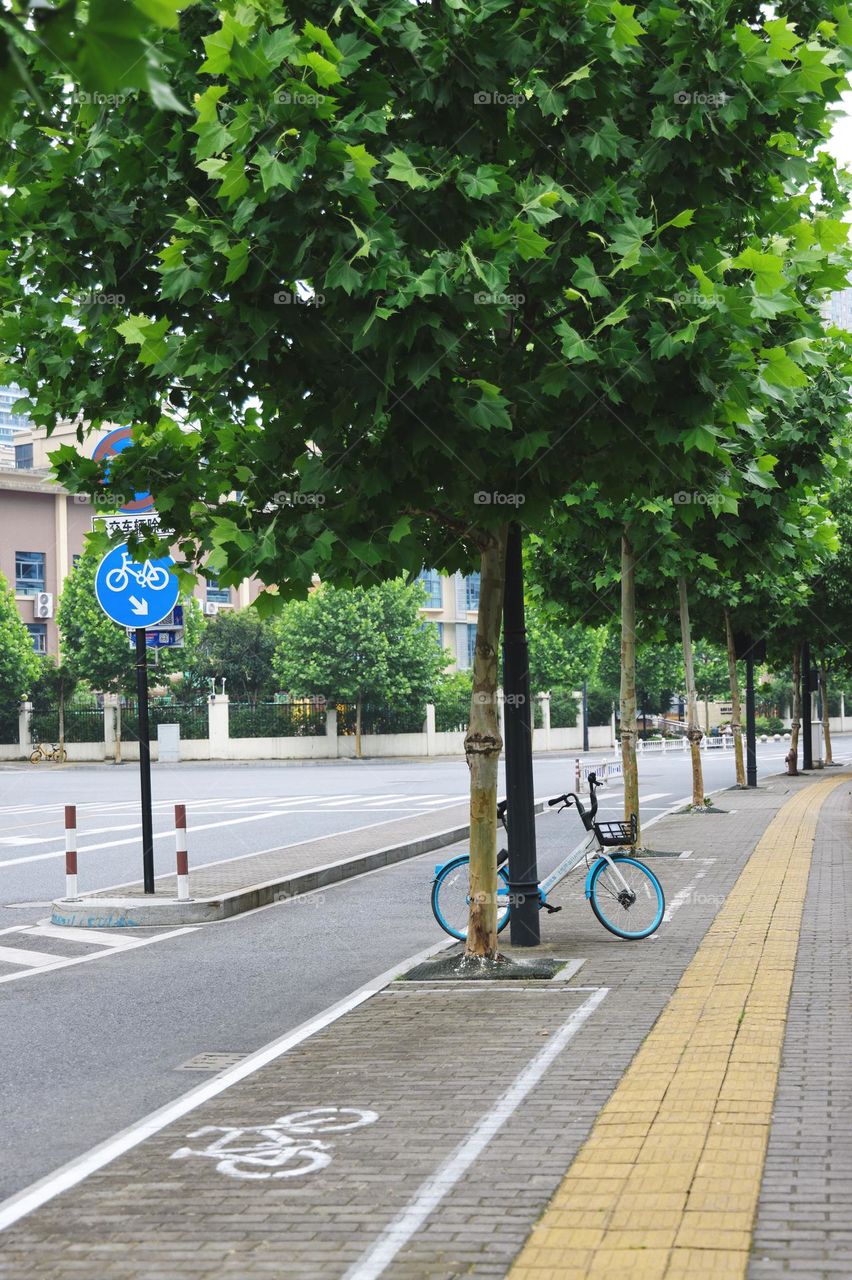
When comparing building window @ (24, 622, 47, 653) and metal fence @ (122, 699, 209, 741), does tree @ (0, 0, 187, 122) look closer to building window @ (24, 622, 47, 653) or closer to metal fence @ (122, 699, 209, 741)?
metal fence @ (122, 699, 209, 741)

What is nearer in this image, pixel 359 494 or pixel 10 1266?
pixel 10 1266

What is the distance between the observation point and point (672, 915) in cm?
1181

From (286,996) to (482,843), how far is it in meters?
1.64

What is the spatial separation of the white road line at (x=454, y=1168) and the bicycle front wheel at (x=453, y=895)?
9.89ft

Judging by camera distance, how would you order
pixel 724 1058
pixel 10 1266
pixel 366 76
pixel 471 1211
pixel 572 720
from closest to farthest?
pixel 10 1266 < pixel 471 1211 < pixel 724 1058 < pixel 366 76 < pixel 572 720

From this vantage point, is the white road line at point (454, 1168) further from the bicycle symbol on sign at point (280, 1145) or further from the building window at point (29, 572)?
the building window at point (29, 572)

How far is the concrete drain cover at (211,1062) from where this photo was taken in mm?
7500

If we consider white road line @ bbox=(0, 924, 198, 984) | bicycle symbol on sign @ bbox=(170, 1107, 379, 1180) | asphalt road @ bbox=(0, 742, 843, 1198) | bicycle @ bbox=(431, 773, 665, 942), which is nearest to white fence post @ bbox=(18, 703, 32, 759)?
asphalt road @ bbox=(0, 742, 843, 1198)

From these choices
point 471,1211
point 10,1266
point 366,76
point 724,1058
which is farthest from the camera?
point 366,76

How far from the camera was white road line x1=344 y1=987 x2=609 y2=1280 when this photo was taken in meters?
4.48

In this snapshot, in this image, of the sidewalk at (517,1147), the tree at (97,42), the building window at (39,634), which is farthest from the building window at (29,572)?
the tree at (97,42)

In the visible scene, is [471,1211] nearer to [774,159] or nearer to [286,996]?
[286,996]

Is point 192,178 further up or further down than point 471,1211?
further up

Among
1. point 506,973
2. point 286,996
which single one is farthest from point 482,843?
point 286,996
